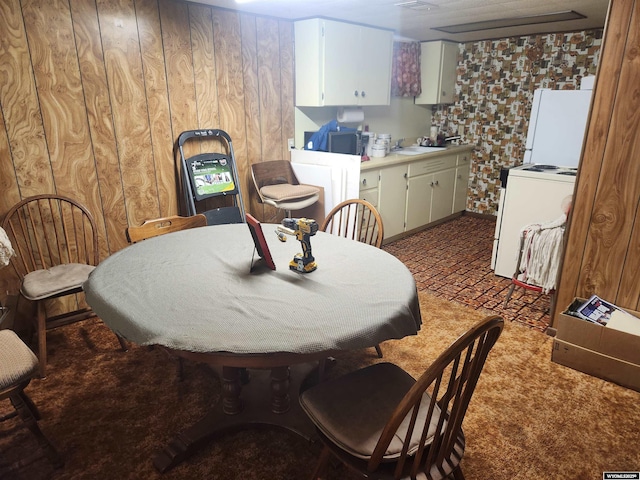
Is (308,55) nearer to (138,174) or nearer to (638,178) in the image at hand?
(138,174)

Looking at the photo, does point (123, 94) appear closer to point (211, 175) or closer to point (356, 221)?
point (211, 175)

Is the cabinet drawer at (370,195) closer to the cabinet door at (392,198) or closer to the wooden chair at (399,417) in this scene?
the cabinet door at (392,198)

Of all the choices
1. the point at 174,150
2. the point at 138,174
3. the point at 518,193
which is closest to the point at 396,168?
the point at 518,193

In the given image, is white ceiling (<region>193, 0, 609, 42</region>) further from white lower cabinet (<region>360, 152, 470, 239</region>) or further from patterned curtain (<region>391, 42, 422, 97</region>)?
white lower cabinet (<region>360, 152, 470, 239</region>)

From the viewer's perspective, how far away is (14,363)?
1586 mm

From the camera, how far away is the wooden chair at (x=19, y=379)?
1.54m

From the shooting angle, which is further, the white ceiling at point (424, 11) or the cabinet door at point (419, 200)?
the cabinet door at point (419, 200)

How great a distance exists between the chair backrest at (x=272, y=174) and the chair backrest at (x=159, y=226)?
0.99 meters

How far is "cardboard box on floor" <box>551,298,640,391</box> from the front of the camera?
7.02 ft

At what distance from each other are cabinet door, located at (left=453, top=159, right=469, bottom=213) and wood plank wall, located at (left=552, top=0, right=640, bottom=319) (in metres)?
2.67

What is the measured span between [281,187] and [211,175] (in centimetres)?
58

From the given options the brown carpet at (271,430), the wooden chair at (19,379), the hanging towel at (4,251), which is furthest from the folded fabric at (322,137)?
the wooden chair at (19,379)

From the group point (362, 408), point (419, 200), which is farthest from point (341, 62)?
point (362, 408)

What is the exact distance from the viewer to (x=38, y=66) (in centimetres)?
250
